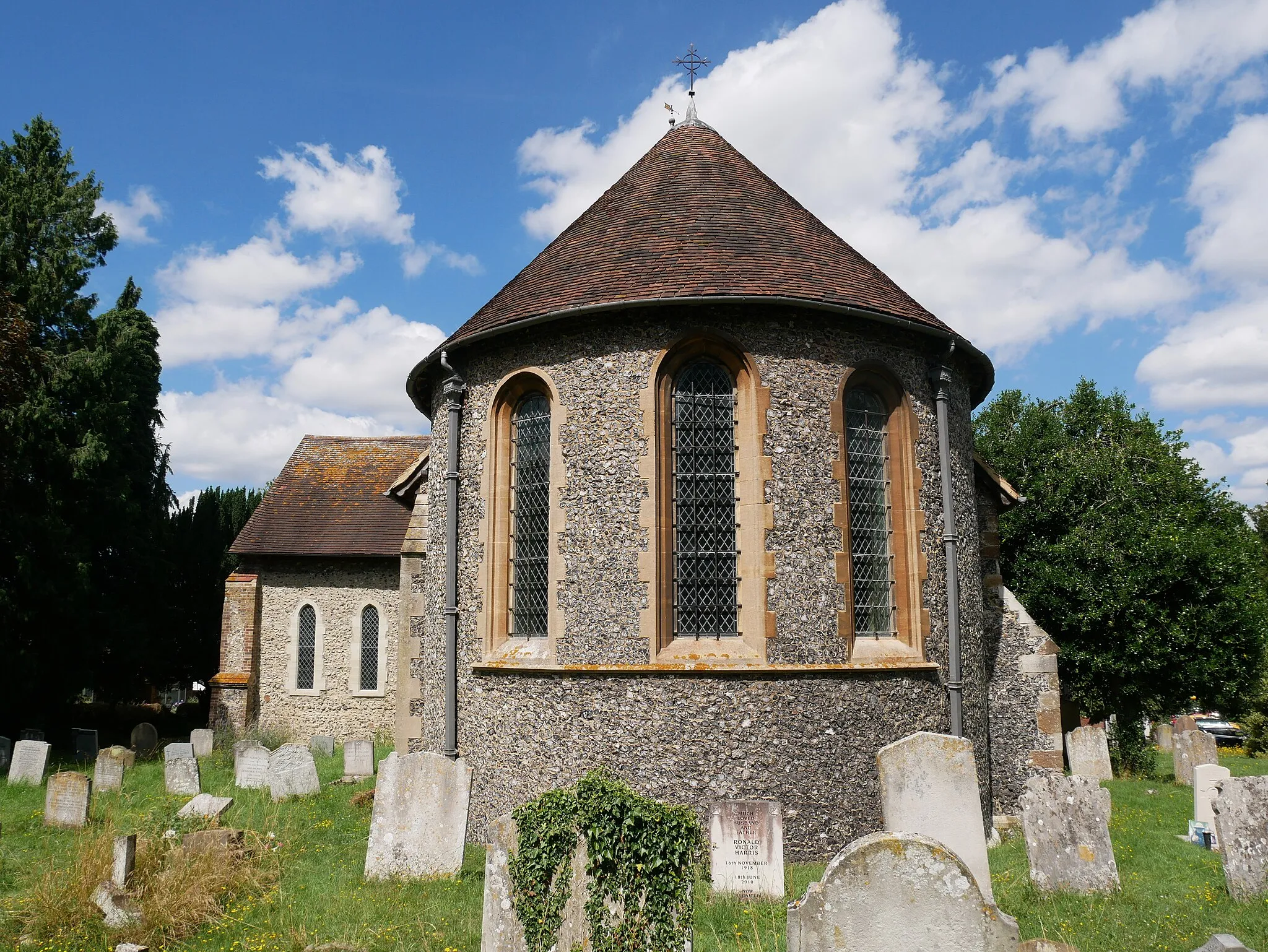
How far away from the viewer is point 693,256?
10.7 meters

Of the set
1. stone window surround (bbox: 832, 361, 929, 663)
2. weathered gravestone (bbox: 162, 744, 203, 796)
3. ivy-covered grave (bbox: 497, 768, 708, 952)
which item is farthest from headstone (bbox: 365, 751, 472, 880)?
weathered gravestone (bbox: 162, 744, 203, 796)

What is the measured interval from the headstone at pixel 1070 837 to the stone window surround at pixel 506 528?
16.4ft

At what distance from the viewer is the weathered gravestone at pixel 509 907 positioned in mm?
5750

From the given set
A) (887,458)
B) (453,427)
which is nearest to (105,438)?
(453,427)

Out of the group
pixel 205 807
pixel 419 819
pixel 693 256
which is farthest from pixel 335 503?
pixel 419 819

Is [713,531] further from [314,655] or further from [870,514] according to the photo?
[314,655]

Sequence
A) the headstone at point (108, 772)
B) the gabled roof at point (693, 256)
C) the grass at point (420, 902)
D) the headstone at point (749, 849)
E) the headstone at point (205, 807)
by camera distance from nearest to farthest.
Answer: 1. the grass at point (420, 902)
2. the headstone at point (749, 849)
3. the gabled roof at point (693, 256)
4. the headstone at point (205, 807)
5. the headstone at point (108, 772)

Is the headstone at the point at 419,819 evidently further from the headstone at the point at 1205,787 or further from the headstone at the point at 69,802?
the headstone at the point at 1205,787

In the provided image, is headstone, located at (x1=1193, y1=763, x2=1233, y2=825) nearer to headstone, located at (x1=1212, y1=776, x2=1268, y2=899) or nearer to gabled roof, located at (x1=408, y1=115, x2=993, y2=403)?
headstone, located at (x1=1212, y1=776, x2=1268, y2=899)

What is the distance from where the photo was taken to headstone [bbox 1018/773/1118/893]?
7527 mm

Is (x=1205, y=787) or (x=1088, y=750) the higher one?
(x=1205, y=787)

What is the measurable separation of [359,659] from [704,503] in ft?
47.1

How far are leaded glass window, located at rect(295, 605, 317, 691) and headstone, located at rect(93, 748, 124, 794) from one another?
7.87 meters

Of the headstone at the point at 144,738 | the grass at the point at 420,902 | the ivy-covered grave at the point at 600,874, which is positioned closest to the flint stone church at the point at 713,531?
the grass at the point at 420,902
